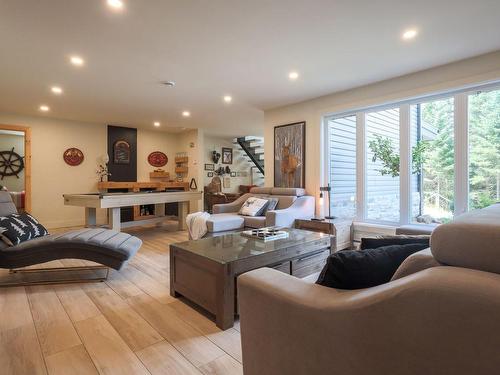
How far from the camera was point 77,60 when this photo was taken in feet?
10.1

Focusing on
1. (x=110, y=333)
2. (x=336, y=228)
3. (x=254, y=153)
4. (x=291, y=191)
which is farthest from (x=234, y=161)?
(x=110, y=333)

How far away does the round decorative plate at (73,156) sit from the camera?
6.13 meters

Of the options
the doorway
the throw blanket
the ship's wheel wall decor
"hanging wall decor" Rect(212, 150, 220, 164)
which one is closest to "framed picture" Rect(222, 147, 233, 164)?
"hanging wall decor" Rect(212, 150, 220, 164)

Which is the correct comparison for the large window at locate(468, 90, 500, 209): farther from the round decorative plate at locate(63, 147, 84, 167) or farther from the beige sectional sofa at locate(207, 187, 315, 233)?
the round decorative plate at locate(63, 147, 84, 167)

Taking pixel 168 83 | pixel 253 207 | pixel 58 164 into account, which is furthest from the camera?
pixel 58 164

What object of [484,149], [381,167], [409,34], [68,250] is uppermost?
[409,34]

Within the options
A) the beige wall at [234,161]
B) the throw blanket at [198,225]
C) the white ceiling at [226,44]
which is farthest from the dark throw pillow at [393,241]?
the beige wall at [234,161]

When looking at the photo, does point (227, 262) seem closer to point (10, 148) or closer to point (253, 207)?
point (253, 207)

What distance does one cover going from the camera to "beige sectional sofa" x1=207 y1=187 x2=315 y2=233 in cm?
379

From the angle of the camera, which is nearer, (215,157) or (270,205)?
(270,205)

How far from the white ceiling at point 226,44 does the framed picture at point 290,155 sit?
640 mm

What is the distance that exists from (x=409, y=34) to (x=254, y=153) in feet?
20.2

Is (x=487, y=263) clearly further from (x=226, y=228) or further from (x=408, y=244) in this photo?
(x=226, y=228)

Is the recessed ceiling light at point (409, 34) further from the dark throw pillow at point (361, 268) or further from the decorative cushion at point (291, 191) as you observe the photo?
the decorative cushion at point (291, 191)
